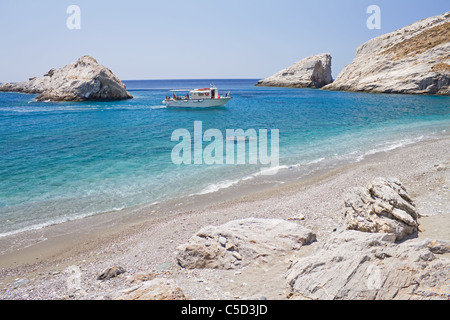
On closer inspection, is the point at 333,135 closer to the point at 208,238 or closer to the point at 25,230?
the point at 208,238

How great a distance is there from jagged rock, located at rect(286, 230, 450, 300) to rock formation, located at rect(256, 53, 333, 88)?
392 ft

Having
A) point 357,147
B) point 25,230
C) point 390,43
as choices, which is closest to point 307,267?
point 25,230

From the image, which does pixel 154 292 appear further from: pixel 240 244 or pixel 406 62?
pixel 406 62

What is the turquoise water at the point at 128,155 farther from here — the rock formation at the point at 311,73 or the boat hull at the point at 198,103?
the rock formation at the point at 311,73

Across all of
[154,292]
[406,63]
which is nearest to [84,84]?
[154,292]

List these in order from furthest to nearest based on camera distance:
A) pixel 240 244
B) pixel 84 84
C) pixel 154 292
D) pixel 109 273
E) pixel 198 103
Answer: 1. pixel 84 84
2. pixel 198 103
3. pixel 240 244
4. pixel 109 273
5. pixel 154 292

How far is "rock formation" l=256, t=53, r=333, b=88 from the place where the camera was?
385 ft

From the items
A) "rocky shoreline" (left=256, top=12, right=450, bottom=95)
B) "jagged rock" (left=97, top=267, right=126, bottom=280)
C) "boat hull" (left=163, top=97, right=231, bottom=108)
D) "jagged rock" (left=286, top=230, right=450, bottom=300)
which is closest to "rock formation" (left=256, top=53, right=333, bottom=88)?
"rocky shoreline" (left=256, top=12, right=450, bottom=95)

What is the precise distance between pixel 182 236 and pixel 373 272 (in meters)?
6.18

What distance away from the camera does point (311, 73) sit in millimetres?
117125

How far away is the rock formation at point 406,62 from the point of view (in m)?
68.5

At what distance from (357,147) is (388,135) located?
6673 mm

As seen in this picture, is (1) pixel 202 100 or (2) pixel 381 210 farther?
(1) pixel 202 100

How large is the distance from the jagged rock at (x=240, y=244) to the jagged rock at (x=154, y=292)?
1.97 m
